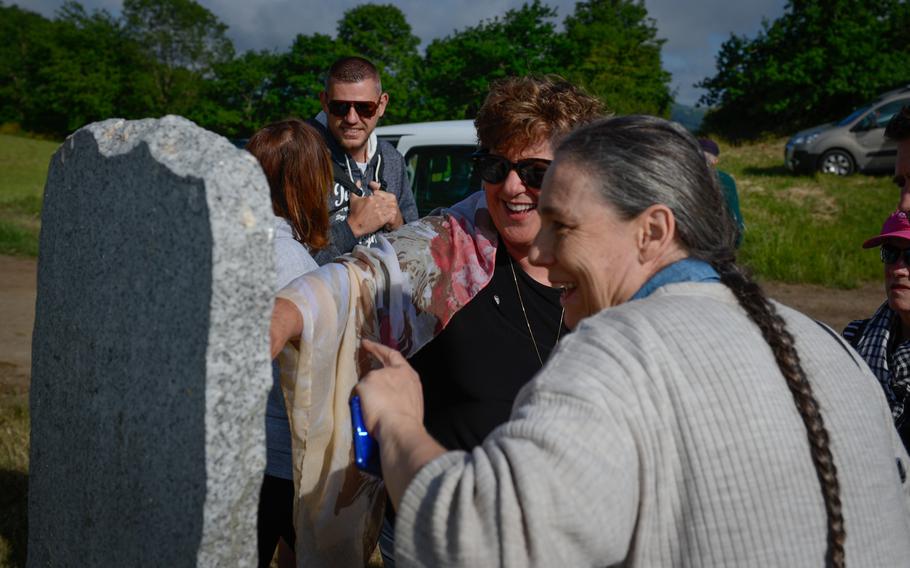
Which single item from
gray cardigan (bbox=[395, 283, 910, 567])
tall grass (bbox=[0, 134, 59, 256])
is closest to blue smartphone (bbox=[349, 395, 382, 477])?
gray cardigan (bbox=[395, 283, 910, 567])

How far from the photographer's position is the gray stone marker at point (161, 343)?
1305 mm

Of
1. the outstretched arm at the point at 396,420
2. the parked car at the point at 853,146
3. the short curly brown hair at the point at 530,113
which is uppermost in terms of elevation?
the parked car at the point at 853,146

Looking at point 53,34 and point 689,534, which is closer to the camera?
point 689,534

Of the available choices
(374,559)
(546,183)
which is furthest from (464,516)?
(374,559)

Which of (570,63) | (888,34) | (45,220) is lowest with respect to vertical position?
(45,220)

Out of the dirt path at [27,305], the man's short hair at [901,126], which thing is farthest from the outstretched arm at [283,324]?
the dirt path at [27,305]

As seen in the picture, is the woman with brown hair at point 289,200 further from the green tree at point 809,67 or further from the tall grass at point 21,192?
the green tree at point 809,67

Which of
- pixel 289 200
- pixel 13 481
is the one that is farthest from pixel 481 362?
pixel 13 481

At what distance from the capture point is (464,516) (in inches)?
43.5

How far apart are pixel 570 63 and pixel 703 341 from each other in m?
29.0

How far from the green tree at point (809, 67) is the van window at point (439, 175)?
22.5m

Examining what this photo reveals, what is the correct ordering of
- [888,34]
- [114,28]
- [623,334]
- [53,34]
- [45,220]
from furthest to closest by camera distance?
[114,28] < [53,34] < [888,34] < [45,220] < [623,334]

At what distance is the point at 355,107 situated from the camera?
177 inches

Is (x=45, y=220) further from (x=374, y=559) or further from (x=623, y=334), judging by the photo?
(x=374, y=559)
